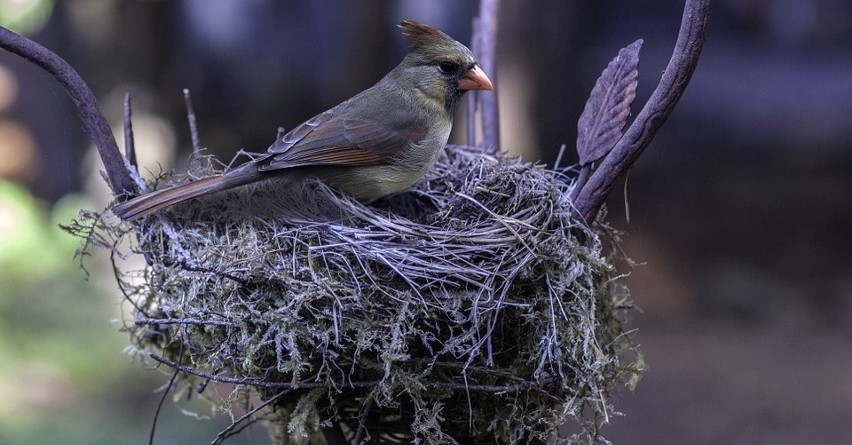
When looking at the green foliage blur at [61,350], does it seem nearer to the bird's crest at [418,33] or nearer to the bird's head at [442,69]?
the bird's head at [442,69]

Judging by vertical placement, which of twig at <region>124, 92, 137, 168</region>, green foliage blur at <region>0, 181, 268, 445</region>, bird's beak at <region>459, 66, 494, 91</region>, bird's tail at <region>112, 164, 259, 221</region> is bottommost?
green foliage blur at <region>0, 181, 268, 445</region>

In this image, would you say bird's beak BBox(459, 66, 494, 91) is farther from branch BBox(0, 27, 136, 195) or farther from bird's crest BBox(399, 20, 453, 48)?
branch BBox(0, 27, 136, 195)

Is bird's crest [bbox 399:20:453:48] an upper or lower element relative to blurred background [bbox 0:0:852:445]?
upper

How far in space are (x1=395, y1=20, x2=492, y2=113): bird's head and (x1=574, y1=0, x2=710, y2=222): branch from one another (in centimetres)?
88

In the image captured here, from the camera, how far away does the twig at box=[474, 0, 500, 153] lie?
11.9 ft

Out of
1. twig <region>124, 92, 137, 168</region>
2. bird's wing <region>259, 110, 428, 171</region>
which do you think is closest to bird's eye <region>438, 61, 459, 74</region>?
bird's wing <region>259, 110, 428, 171</region>

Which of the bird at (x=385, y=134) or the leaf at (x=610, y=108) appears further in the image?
the bird at (x=385, y=134)

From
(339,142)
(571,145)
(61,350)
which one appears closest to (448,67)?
(339,142)

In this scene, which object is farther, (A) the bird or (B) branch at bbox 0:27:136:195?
(A) the bird

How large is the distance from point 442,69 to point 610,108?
0.89 meters

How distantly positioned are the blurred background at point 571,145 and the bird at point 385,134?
253 cm

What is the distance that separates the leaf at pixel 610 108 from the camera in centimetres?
264

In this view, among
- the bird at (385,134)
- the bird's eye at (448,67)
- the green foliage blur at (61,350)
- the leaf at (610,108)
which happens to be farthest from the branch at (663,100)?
the green foliage blur at (61,350)

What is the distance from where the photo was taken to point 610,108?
2678mm
